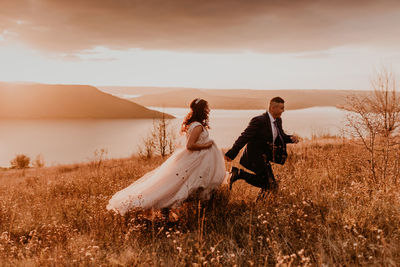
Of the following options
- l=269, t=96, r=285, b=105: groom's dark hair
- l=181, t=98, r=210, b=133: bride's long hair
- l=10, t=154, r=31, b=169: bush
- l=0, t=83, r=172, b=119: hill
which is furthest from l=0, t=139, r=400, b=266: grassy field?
l=0, t=83, r=172, b=119: hill

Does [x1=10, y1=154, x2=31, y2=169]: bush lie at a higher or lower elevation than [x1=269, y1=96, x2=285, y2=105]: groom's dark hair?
lower

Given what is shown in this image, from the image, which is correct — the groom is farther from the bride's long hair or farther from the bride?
the bride's long hair

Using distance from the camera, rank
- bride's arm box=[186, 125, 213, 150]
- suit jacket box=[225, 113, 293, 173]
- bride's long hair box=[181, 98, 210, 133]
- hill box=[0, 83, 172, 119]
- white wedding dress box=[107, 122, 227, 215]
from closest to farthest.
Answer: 1. white wedding dress box=[107, 122, 227, 215]
2. bride's arm box=[186, 125, 213, 150]
3. bride's long hair box=[181, 98, 210, 133]
4. suit jacket box=[225, 113, 293, 173]
5. hill box=[0, 83, 172, 119]

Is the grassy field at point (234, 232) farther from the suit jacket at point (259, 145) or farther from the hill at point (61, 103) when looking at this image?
the hill at point (61, 103)

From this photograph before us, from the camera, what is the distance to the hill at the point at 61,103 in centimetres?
14875

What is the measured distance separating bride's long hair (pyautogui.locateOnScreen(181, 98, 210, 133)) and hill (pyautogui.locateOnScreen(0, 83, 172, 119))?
525 feet

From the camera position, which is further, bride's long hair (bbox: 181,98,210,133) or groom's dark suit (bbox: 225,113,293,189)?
groom's dark suit (bbox: 225,113,293,189)

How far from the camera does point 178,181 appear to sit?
5.02 m

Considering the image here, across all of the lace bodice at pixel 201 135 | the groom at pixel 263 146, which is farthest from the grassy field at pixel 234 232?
the lace bodice at pixel 201 135

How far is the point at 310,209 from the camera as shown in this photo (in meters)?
4.42

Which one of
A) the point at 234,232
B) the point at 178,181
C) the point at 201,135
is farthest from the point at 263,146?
the point at 234,232

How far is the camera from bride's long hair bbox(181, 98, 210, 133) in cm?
533

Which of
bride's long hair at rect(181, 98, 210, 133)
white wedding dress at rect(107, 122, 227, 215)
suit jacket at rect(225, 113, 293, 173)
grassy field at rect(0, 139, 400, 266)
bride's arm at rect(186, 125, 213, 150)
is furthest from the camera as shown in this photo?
suit jacket at rect(225, 113, 293, 173)

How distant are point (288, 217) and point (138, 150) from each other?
13.9m
